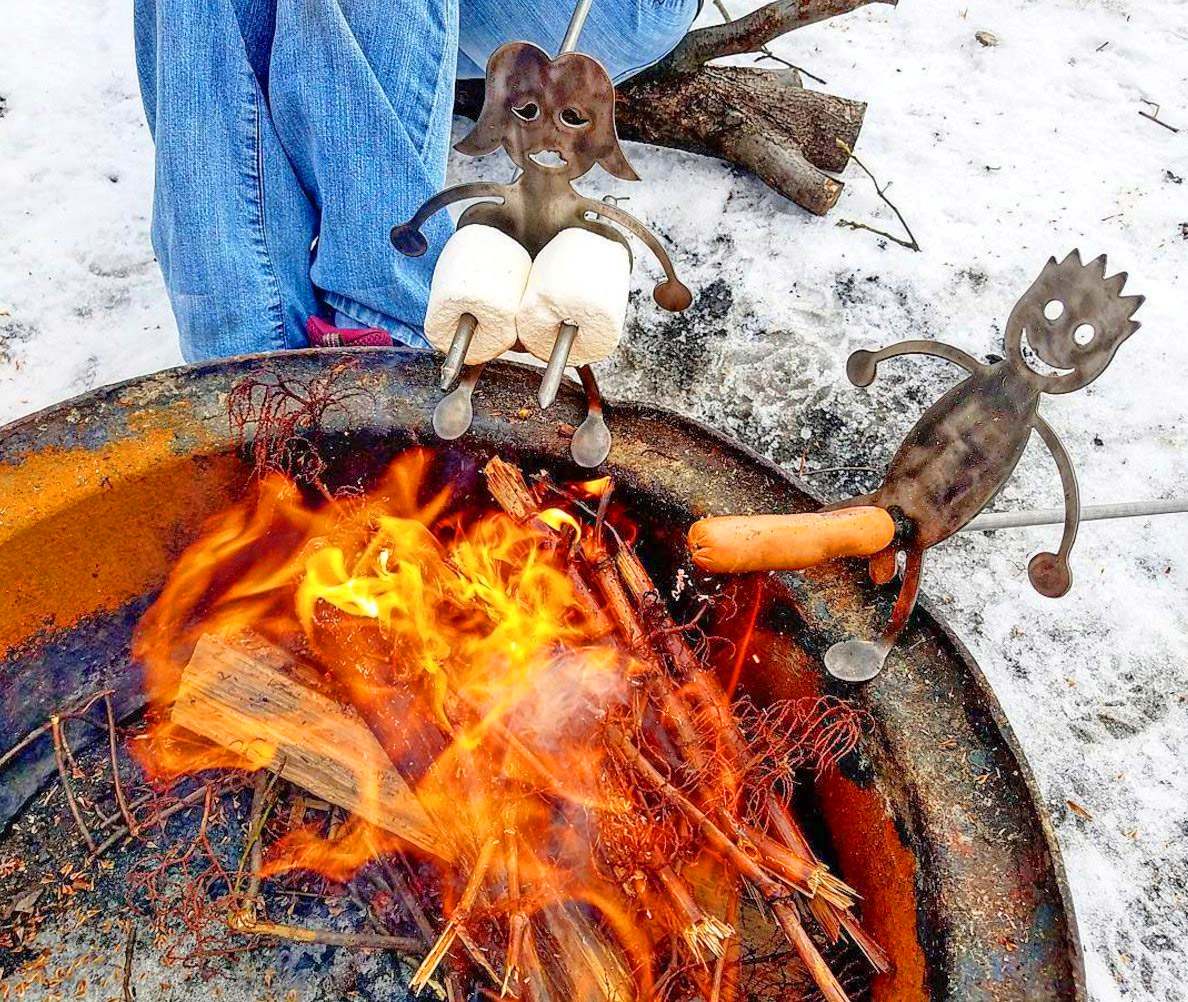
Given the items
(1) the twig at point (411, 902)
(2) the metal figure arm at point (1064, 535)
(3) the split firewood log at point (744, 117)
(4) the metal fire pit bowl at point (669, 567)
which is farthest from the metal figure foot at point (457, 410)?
(3) the split firewood log at point (744, 117)

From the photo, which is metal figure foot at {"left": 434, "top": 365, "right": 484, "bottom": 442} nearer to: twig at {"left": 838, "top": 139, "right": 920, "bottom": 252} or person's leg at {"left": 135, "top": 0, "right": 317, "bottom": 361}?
→ person's leg at {"left": 135, "top": 0, "right": 317, "bottom": 361}

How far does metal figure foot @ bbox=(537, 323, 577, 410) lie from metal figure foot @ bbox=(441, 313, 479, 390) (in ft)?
0.48

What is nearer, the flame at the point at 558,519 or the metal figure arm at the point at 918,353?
the metal figure arm at the point at 918,353

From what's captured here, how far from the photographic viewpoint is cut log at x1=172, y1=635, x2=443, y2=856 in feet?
6.16

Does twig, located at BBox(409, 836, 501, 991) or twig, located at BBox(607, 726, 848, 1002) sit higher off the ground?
twig, located at BBox(607, 726, 848, 1002)

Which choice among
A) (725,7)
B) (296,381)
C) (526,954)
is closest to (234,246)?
(296,381)

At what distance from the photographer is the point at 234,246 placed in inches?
88.5

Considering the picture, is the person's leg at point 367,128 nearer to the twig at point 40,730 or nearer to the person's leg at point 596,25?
the person's leg at point 596,25

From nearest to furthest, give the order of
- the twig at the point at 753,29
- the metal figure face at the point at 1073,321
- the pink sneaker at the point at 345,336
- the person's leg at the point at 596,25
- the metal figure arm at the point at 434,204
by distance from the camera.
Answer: the metal figure face at the point at 1073,321 → the metal figure arm at the point at 434,204 → the pink sneaker at the point at 345,336 → the person's leg at the point at 596,25 → the twig at the point at 753,29

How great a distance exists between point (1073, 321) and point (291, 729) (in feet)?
5.61

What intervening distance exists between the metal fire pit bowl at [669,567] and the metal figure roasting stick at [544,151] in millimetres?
376

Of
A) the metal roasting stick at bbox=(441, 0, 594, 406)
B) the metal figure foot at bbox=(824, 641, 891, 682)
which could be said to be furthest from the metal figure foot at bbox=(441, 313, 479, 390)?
the metal figure foot at bbox=(824, 641, 891, 682)

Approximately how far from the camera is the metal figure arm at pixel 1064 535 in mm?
1445

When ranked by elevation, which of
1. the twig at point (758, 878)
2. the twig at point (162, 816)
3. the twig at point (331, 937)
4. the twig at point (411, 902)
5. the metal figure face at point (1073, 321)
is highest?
the metal figure face at point (1073, 321)
